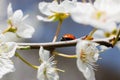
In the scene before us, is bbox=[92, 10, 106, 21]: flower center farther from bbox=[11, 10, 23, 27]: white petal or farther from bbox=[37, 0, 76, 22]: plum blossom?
bbox=[11, 10, 23, 27]: white petal

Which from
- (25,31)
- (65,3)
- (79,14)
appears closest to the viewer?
(79,14)

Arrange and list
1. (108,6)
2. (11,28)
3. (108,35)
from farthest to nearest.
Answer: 1. (11,28)
2. (108,35)
3. (108,6)

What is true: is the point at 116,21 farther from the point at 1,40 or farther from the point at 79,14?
the point at 1,40

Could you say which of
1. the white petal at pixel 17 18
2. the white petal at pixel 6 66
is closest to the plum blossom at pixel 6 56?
the white petal at pixel 6 66

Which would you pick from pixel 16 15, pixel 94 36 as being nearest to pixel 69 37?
pixel 94 36

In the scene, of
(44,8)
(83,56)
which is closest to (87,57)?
(83,56)

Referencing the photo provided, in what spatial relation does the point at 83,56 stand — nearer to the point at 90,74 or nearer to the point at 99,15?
the point at 90,74
